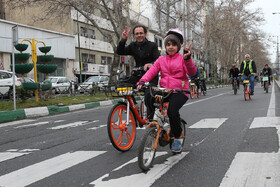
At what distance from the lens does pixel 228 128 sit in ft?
20.9

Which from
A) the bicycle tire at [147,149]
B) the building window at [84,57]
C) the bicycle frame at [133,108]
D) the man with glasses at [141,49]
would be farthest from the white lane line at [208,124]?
the building window at [84,57]

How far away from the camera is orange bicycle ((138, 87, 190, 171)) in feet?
11.5

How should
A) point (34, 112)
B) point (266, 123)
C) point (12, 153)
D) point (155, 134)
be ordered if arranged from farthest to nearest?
point (34, 112) → point (266, 123) → point (12, 153) → point (155, 134)

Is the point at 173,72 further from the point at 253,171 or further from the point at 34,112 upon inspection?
the point at 34,112

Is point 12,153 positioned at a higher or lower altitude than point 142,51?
lower

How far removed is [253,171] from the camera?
11.4 ft

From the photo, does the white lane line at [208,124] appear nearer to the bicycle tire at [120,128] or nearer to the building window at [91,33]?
the bicycle tire at [120,128]

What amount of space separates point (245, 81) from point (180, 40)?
1023cm

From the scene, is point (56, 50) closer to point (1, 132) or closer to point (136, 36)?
point (1, 132)

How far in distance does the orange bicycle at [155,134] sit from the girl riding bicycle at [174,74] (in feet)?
0.29

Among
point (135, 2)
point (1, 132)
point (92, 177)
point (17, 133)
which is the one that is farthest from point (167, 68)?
point (135, 2)

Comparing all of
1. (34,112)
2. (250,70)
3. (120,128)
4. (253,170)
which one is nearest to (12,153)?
(120,128)

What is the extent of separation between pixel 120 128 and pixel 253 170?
176 cm

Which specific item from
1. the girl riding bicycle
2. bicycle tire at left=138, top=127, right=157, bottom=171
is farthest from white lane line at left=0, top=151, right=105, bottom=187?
the girl riding bicycle
